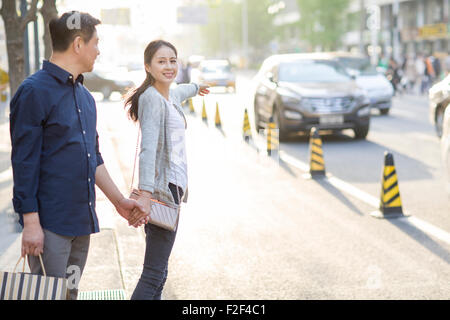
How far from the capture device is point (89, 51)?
3271 mm

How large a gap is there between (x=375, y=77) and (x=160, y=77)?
18864 millimetres

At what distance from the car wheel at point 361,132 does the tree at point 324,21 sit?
49.9m

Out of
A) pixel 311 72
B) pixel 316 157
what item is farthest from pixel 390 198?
pixel 311 72

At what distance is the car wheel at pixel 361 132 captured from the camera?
52.7 feet

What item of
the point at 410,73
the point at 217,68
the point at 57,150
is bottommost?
the point at 57,150

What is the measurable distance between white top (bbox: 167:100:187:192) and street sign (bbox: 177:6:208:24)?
72.1 m

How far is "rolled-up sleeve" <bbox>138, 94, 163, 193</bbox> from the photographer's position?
3.79 m

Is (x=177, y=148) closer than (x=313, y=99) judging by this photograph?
Yes

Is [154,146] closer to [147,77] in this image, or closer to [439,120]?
[147,77]

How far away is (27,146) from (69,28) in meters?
0.54

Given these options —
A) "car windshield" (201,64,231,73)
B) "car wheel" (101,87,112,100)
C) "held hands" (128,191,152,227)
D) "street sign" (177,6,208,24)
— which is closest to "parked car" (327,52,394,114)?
"car wheel" (101,87,112,100)

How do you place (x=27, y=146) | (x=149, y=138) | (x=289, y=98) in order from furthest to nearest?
1. (x=289, y=98)
2. (x=149, y=138)
3. (x=27, y=146)
